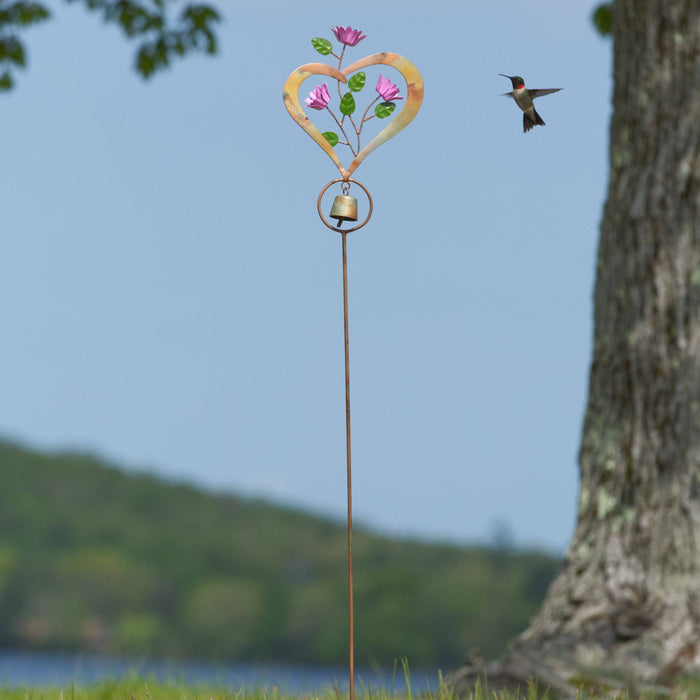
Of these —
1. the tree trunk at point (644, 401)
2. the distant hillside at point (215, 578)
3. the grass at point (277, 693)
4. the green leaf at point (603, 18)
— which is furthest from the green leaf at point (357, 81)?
the distant hillside at point (215, 578)

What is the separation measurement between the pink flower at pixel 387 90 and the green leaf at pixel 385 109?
0.8 inches

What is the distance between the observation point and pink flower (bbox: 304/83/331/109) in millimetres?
3609

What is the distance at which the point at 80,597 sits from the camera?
15.1 m

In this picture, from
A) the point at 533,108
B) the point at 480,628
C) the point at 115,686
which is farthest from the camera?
the point at 480,628

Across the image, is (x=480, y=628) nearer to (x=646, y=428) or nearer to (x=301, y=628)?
(x=301, y=628)

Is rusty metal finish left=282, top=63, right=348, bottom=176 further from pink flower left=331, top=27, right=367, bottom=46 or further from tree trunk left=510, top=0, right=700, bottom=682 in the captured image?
tree trunk left=510, top=0, right=700, bottom=682

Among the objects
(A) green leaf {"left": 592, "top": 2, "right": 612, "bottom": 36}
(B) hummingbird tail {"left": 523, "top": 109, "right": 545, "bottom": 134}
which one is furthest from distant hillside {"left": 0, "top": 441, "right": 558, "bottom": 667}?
(B) hummingbird tail {"left": 523, "top": 109, "right": 545, "bottom": 134}

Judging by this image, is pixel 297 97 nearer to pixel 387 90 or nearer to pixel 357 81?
pixel 357 81

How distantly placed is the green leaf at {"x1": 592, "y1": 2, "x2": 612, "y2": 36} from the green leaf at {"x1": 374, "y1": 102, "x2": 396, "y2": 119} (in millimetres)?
5568

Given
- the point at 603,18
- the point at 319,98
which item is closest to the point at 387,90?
the point at 319,98

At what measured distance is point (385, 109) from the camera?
144 inches

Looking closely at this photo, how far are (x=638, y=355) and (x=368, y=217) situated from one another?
2080 millimetres

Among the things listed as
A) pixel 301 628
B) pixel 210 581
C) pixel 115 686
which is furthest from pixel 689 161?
pixel 210 581

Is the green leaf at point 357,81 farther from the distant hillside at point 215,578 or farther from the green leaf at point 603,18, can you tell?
the distant hillside at point 215,578
